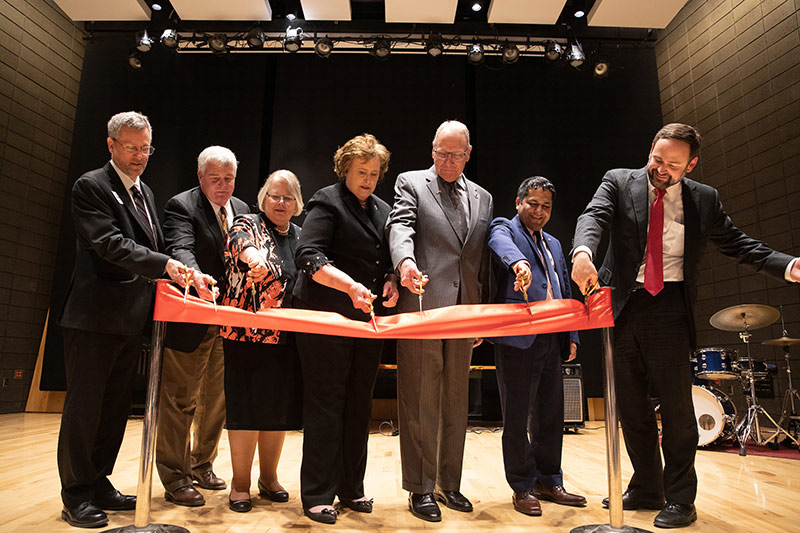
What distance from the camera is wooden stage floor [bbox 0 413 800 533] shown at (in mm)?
2139

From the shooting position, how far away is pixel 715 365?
5.14 metres

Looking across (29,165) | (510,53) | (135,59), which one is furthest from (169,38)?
(510,53)

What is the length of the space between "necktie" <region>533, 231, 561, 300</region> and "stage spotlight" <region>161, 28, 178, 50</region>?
6.09 m

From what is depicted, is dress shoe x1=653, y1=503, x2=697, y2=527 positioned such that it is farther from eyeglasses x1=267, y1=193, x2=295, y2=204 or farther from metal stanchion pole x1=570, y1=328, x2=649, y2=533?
eyeglasses x1=267, y1=193, x2=295, y2=204

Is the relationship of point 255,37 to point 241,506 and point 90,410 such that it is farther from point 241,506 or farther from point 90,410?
point 241,506

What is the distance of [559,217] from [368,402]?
5.79 m

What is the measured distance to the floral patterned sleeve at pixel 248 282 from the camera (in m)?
2.38

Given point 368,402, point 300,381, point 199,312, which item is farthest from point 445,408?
point 199,312

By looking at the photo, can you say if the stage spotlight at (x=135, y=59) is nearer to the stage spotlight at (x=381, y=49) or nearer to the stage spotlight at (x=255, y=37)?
the stage spotlight at (x=255, y=37)

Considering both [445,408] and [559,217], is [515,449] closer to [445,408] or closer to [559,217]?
[445,408]

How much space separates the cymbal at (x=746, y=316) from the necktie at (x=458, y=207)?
3.54 metres

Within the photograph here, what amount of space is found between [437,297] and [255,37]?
5980mm

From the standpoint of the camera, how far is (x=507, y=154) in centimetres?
769

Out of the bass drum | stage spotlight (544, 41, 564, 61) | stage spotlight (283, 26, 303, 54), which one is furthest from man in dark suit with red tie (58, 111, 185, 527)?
stage spotlight (544, 41, 564, 61)
